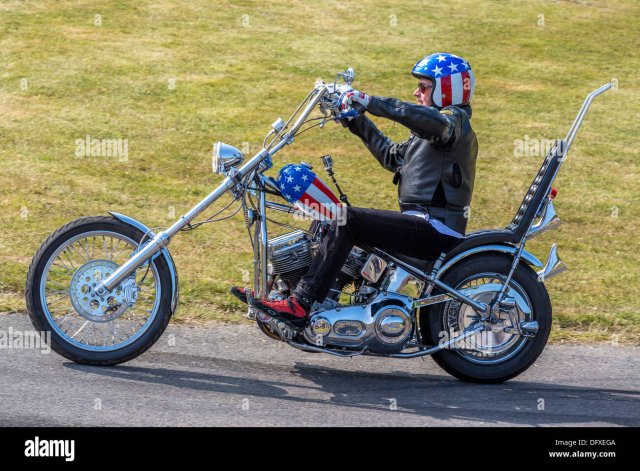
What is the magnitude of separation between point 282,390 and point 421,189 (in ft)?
4.38

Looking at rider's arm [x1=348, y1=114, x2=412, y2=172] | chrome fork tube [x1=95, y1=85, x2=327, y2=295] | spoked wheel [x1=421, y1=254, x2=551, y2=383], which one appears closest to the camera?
chrome fork tube [x1=95, y1=85, x2=327, y2=295]

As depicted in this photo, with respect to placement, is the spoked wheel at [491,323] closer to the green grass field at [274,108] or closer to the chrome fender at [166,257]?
the green grass field at [274,108]

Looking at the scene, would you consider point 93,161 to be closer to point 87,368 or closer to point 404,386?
point 87,368

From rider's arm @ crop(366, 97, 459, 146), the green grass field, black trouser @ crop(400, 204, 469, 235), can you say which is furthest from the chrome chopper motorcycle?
the green grass field

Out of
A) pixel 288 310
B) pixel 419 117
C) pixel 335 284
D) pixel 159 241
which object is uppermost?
pixel 419 117

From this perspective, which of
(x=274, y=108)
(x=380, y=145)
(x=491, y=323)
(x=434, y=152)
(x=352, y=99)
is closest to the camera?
(x=352, y=99)

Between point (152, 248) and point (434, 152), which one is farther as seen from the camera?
point (434, 152)

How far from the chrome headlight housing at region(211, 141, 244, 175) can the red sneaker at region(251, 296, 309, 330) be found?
0.73m

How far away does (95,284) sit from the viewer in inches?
210

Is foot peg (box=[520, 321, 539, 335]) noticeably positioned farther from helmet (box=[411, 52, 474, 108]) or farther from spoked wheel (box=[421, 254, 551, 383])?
helmet (box=[411, 52, 474, 108])

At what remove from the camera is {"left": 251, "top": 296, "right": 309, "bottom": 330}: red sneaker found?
17.0ft

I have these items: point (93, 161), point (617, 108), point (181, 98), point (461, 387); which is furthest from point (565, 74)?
point (461, 387)

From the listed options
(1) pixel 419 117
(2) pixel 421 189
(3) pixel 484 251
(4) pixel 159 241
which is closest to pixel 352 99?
(1) pixel 419 117

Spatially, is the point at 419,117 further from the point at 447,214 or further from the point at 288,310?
the point at 288,310
